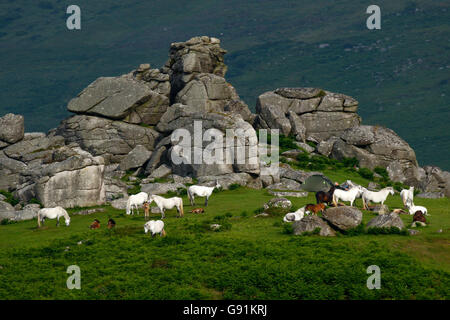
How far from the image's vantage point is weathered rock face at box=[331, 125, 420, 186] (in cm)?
7794

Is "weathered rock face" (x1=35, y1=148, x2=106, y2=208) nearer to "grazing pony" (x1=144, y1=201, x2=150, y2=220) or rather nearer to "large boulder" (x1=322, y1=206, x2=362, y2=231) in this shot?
"grazing pony" (x1=144, y1=201, x2=150, y2=220)

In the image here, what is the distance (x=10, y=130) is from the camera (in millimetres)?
77938

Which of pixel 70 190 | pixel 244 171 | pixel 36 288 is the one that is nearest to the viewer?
pixel 36 288

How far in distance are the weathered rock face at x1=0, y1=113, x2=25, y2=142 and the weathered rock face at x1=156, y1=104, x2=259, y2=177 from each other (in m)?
18.3

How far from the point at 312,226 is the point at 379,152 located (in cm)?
4342

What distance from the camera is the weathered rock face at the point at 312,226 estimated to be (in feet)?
125

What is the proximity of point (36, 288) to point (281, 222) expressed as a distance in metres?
16.5

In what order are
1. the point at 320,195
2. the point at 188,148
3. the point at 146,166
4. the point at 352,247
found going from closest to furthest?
the point at 352,247 → the point at 320,195 → the point at 188,148 → the point at 146,166

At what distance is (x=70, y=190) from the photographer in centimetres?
5806

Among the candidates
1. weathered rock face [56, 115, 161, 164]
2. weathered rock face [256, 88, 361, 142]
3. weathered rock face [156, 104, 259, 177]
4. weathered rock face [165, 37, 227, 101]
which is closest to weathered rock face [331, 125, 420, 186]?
weathered rock face [256, 88, 361, 142]

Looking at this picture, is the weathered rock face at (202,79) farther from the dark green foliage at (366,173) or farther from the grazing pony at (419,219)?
the grazing pony at (419,219)

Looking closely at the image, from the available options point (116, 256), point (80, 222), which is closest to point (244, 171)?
point (80, 222)
